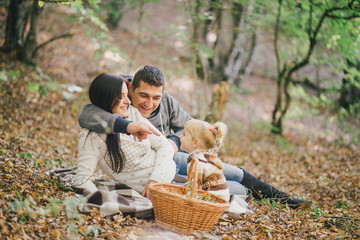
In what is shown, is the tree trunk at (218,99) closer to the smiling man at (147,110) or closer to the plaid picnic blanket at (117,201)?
the smiling man at (147,110)

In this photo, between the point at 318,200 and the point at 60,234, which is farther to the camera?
the point at 318,200

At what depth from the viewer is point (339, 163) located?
7.18 m

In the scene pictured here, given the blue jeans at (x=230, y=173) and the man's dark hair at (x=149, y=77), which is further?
the blue jeans at (x=230, y=173)

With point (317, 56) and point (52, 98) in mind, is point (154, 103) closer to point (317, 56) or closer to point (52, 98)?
point (52, 98)

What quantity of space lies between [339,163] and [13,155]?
22.0 ft

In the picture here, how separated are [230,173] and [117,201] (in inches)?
64.7

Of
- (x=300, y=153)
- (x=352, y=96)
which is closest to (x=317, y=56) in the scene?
(x=352, y=96)

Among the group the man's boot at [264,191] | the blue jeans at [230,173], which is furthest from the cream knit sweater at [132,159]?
the man's boot at [264,191]

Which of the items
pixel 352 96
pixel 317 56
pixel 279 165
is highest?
pixel 317 56

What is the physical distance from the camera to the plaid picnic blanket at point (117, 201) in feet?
9.55

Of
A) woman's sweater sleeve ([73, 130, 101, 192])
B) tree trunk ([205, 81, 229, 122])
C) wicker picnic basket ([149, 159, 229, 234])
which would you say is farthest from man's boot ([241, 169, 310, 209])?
tree trunk ([205, 81, 229, 122])

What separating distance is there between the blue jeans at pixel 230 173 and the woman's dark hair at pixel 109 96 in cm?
103

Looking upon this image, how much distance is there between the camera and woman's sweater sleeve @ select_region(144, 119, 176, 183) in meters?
3.18

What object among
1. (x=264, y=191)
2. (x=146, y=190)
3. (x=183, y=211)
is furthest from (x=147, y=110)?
(x=264, y=191)
